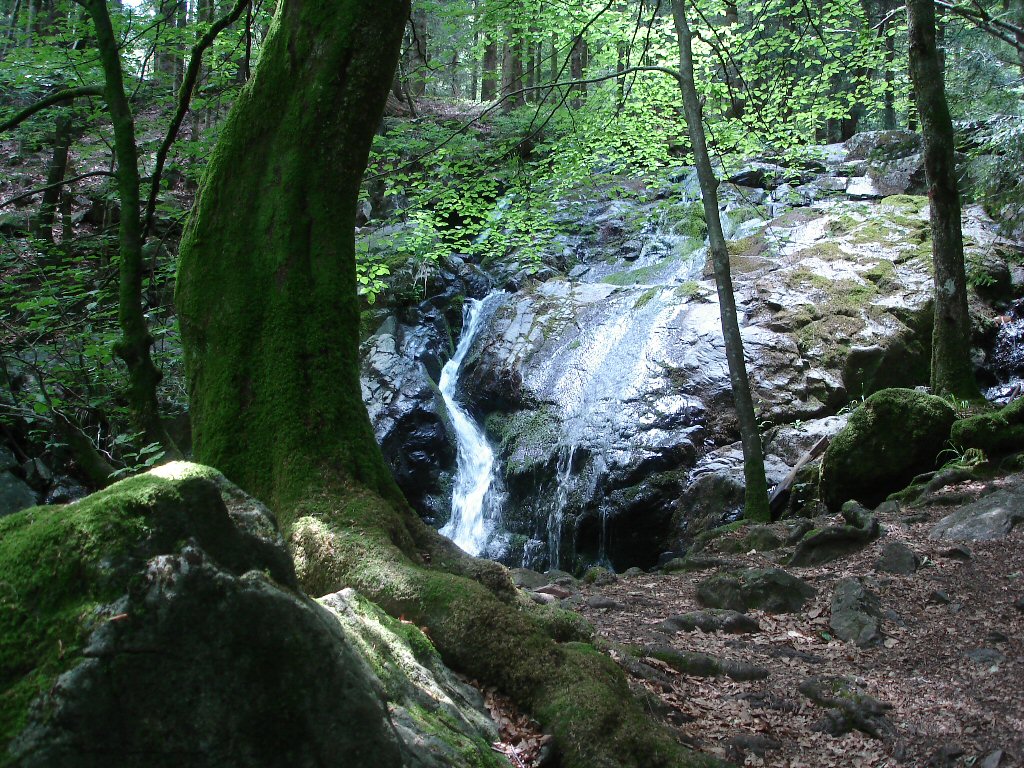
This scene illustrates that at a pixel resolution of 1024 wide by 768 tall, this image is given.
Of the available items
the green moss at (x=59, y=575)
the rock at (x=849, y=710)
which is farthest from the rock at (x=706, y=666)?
the green moss at (x=59, y=575)

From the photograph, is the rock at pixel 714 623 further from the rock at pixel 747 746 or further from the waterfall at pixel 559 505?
the waterfall at pixel 559 505

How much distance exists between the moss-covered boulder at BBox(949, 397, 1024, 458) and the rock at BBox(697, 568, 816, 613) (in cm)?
344

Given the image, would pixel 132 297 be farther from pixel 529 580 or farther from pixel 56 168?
pixel 56 168

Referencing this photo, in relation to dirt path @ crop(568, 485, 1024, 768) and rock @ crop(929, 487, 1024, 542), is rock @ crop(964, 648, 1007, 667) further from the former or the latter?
rock @ crop(929, 487, 1024, 542)

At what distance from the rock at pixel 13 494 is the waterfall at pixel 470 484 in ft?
18.6

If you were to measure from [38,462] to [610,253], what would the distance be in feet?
41.1

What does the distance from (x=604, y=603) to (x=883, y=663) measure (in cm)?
221

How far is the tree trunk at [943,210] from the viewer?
29.0 feet

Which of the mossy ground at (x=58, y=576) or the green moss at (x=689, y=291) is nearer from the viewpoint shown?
the mossy ground at (x=58, y=576)

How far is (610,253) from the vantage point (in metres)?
17.6

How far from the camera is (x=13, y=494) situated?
920 centimetres

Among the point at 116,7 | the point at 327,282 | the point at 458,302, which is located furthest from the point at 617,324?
the point at 327,282

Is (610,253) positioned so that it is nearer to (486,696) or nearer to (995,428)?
(995,428)

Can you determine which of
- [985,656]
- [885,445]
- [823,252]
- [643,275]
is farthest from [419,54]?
[643,275]
